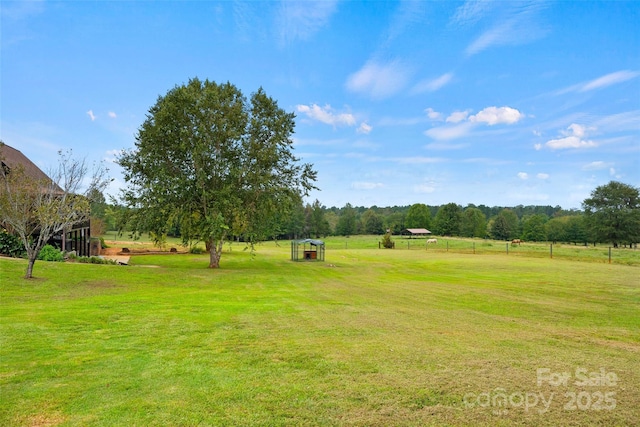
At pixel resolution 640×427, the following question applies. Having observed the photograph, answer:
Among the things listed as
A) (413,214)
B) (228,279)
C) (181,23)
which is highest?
(181,23)

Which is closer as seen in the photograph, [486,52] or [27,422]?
[27,422]

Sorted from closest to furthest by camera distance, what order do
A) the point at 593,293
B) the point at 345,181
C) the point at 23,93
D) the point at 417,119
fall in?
the point at 593,293, the point at 23,93, the point at 417,119, the point at 345,181

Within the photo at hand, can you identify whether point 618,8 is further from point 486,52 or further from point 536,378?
point 536,378

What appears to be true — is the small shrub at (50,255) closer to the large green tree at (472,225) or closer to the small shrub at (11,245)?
the small shrub at (11,245)

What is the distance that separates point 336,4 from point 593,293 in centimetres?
1747

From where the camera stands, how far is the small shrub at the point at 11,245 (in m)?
19.0

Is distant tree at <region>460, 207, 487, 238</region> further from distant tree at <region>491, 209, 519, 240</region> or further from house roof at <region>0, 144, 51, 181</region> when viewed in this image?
house roof at <region>0, 144, 51, 181</region>

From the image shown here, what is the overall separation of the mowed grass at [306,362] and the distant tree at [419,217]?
91.4 meters

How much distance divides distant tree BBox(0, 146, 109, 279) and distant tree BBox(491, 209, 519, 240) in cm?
9608

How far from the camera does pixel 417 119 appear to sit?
36.0 metres

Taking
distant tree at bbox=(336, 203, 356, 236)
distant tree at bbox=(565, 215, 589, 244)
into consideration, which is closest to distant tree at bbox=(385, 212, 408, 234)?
distant tree at bbox=(336, 203, 356, 236)

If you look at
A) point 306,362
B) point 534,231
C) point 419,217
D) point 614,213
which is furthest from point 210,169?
point 534,231

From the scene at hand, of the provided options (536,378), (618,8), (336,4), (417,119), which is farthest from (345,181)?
(536,378)

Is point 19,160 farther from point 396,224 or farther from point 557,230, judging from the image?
point 557,230
